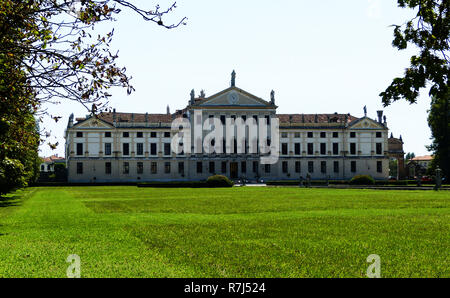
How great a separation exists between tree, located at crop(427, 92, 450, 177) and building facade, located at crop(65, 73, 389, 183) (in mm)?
19924

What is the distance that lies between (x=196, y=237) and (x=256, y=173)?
6713 cm

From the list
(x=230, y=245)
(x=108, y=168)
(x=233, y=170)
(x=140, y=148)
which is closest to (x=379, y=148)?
(x=233, y=170)

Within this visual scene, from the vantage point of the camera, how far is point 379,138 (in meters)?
82.4

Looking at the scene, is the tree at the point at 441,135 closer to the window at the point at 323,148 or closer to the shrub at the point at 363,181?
the shrub at the point at 363,181

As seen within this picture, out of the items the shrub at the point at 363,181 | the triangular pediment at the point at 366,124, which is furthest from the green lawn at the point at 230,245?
the triangular pediment at the point at 366,124

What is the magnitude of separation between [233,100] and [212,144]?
761cm

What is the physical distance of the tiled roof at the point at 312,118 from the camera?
82375 millimetres

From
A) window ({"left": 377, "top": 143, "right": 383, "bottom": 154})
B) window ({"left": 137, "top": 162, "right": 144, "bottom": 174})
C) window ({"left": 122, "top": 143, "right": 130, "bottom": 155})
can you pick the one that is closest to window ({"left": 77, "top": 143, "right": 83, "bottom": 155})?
window ({"left": 122, "top": 143, "right": 130, "bottom": 155})

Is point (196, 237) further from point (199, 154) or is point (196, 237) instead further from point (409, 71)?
point (199, 154)

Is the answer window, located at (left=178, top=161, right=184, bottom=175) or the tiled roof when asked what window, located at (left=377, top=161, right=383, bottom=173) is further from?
window, located at (left=178, top=161, right=184, bottom=175)

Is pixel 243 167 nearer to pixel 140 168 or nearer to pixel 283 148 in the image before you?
pixel 283 148

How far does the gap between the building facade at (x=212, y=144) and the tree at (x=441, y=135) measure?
65.4 feet

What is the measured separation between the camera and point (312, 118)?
83750mm
